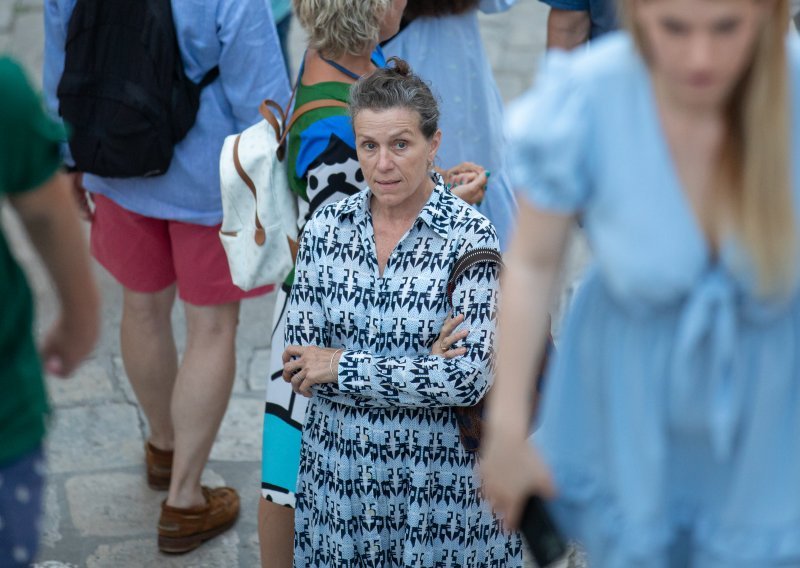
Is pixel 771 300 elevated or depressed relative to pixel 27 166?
depressed

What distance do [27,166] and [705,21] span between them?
1.11 m

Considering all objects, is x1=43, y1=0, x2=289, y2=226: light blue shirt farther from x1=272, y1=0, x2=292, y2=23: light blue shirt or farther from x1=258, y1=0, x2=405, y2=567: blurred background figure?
x1=272, y1=0, x2=292, y2=23: light blue shirt

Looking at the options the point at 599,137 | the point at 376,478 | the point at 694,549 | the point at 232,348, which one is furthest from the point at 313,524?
the point at 599,137

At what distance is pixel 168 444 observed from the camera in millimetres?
4320

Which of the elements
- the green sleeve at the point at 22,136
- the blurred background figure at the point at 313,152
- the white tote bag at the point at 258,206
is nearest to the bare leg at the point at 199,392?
the white tote bag at the point at 258,206

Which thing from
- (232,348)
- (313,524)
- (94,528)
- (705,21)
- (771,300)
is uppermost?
(705,21)

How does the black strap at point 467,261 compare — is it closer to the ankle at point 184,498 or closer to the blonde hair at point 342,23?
the blonde hair at point 342,23

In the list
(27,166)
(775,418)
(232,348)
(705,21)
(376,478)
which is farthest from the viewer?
(232,348)

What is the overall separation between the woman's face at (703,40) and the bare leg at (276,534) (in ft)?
6.39

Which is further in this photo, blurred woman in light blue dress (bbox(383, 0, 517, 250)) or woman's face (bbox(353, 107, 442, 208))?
blurred woman in light blue dress (bbox(383, 0, 517, 250))

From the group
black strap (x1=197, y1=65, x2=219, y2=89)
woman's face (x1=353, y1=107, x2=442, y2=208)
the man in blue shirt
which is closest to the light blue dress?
woman's face (x1=353, y1=107, x2=442, y2=208)

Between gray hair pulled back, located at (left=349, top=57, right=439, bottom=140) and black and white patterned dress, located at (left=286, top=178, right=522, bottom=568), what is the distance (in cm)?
17

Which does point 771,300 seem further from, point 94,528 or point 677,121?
point 94,528

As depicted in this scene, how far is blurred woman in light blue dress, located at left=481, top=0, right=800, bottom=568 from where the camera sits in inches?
74.5
